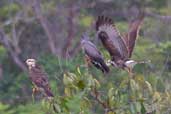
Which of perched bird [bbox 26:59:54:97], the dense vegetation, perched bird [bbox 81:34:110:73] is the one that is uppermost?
the dense vegetation

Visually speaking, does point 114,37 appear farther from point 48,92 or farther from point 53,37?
point 53,37

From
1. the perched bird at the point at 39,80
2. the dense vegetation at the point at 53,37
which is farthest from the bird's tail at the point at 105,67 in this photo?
the dense vegetation at the point at 53,37

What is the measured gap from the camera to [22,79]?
7961mm

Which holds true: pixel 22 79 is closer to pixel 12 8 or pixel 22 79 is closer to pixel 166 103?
pixel 12 8

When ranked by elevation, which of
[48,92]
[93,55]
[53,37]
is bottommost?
[48,92]

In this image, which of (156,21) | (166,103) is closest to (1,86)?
(156,21)

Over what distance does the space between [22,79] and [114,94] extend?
494cm

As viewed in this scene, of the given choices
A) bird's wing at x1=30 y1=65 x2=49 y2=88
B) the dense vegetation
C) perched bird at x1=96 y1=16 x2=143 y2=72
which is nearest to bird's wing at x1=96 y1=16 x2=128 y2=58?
perched bird at x1=96 y1=16 x2=143 y2=72

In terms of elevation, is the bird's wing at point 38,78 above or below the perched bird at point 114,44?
below

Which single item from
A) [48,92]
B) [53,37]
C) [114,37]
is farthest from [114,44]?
[53,37]

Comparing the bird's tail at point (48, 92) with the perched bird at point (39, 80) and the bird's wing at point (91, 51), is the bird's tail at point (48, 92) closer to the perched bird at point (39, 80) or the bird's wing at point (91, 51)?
the perched bird at point (39, 80)

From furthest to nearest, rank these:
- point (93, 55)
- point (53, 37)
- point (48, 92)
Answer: point (53, 37) < point (48, 92) < point (93, 55)

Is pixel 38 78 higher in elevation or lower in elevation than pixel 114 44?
lower

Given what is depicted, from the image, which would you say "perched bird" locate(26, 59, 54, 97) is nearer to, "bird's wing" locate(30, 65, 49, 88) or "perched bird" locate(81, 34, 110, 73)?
"bird's wing" locate(30, 65, 49, 88)
